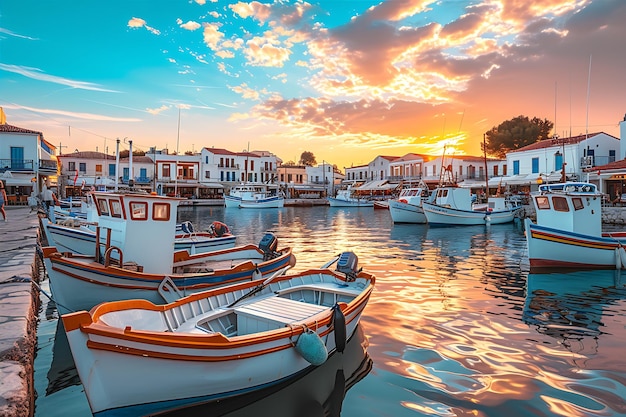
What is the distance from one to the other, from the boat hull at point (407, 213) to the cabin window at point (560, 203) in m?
19.5

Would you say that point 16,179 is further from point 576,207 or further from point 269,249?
point 576,207

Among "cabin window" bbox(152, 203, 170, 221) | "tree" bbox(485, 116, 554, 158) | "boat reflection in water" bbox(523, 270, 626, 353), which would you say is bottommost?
"boat reflection in water" bbox(523, 270, 626, 353)

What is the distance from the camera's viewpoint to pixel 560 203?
49.5ft

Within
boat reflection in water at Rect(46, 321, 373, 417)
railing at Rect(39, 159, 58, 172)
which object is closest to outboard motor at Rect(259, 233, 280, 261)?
boat reflection in water at Rect(46, 321, 373, 417)

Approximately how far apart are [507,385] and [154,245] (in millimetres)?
7397

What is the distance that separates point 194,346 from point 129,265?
→ 4609 mm

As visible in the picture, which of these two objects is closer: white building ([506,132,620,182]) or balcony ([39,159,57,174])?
balcony ([39,159,57,174])

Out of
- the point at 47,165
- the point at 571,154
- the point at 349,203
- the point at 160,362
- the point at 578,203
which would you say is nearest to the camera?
the point at 160,362

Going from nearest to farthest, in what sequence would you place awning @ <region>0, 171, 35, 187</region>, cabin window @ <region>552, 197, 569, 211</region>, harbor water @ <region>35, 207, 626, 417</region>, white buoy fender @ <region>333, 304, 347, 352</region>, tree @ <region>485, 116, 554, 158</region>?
harbor water @ <region>35, 207, 626, 417</region>
white buoy fender @ <region>333, 304, 347, 352</region>
cabin window @ <region>552, 197, 569, 211</region>
awning @ <region>0, 171, 35, 187</region>
tree @ <region>485, 116, 554, 158</region>

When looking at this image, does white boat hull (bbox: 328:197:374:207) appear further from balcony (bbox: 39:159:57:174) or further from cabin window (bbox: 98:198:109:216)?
cabin window (bbox: 98:198:109:216)

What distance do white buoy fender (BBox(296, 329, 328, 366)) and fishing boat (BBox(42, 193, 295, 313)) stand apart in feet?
13.0

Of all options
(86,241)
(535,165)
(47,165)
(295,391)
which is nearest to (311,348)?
(295,391)

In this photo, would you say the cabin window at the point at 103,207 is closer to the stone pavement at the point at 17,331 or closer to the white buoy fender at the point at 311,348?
the stone pavement at the point at 17,331

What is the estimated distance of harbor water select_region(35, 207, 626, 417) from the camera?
5648mm
